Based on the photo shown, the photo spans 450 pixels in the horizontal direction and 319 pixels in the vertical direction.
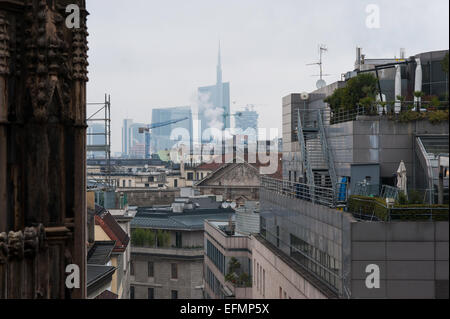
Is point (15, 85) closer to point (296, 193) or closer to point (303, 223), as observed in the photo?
point (303, 223)

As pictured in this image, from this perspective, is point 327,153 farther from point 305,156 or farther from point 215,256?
point 215,256

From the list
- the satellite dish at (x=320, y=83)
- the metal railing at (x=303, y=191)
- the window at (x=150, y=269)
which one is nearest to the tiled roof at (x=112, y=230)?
the metal railing at (x=303, y=191)

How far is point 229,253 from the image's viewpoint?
67.7 metres

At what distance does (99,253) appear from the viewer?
159 feet

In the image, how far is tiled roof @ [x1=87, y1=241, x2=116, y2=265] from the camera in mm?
45531

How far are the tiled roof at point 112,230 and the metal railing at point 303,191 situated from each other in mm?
14855

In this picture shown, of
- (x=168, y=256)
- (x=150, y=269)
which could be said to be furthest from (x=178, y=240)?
(x=150, y=269)

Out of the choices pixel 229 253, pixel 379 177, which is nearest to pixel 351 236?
pixel 379 177

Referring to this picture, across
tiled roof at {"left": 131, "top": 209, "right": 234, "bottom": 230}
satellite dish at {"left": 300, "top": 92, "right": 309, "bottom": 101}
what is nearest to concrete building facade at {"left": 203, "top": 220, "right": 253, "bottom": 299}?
tiled roof at {"left": 131, "top": 209, "right": 234, "bottom": 230}

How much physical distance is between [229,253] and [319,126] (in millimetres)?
31139

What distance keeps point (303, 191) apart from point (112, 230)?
28.9 metres

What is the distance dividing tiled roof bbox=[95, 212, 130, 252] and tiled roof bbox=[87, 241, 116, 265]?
578 cm

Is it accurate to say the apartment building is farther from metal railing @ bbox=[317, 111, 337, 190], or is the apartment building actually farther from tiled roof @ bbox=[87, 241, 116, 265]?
metal railing @ bbox=[317, 111, 337, 190]

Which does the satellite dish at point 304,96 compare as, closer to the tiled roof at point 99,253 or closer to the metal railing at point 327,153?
the metal railing at point 327,153
